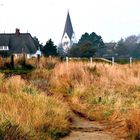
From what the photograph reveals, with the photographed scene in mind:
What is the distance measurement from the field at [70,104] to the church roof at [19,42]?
204 feet

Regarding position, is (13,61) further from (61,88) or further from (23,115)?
(23,115)

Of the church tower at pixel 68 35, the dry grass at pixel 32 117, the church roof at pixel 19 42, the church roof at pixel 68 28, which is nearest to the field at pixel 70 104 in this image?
the dry grass at pixel 32 117

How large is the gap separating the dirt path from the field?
0.62ft

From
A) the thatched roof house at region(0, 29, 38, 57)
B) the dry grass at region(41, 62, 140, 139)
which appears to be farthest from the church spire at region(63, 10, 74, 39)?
the dry grass at region(41, 62, 140, 139)

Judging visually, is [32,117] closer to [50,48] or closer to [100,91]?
[100,91]

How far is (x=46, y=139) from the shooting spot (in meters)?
9.30

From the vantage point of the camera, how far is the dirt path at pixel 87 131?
1055 centimetres

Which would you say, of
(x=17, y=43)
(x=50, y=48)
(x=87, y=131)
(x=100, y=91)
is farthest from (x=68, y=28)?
(x=87, y=131)

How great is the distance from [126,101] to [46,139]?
537cm

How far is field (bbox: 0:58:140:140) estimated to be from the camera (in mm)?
9570

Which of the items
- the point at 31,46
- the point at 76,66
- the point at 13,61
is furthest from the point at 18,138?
the point at 31,46

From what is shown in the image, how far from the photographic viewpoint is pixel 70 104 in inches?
605

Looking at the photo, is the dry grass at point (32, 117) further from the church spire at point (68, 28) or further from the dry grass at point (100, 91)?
the church spire at point (68, 28)

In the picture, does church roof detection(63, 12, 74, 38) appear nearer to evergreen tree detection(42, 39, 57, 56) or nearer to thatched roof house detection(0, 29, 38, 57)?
thatched roof house detection(0, 29, 38, 57)
